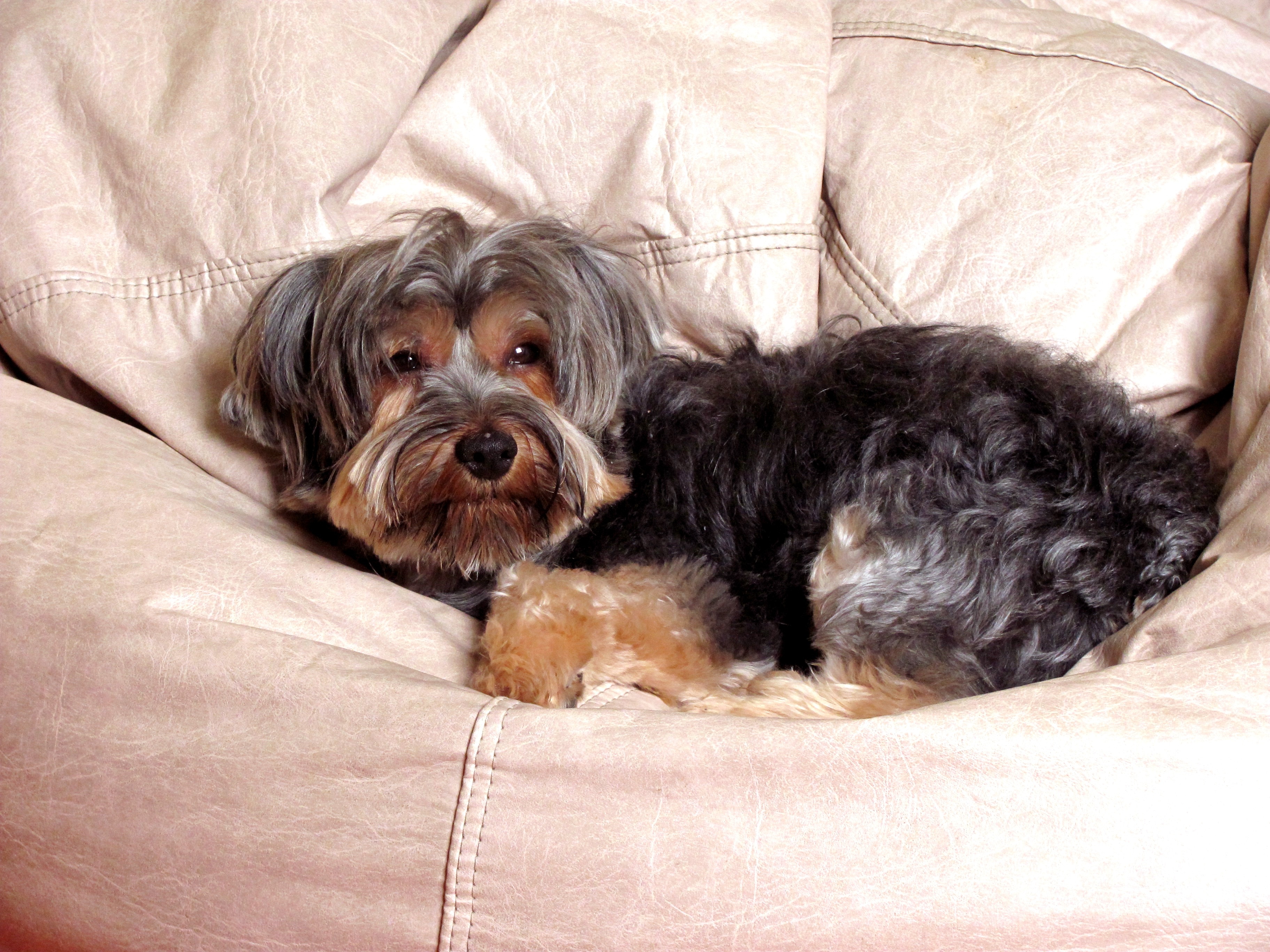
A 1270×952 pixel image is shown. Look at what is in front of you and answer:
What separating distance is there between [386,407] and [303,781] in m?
0.93

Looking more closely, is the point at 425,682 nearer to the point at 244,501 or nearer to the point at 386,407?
the point at 386,407

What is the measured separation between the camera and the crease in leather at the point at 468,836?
1501 mm

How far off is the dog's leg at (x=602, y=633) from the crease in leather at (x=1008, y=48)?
4.81 ft

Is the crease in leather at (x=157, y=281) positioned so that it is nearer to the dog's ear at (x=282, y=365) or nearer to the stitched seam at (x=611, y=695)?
the dog's ear at (x=282, y=365)

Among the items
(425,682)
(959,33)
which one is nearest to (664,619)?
(425,682)

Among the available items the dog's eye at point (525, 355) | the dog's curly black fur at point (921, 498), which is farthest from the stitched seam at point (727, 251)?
the dog's eye at point (525, 355)

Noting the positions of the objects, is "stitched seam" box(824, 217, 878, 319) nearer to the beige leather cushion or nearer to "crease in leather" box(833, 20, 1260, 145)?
the beige leather cushion

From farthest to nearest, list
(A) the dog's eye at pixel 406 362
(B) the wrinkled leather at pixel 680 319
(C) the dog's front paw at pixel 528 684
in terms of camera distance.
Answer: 1. (A) the dog's eye at pixel 406 362
2. (C) the dog's front paw at pixel 528 684
3. (B) the wrinkled leather at pixel 680 319

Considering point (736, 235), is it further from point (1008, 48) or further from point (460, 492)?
point (460, 492)

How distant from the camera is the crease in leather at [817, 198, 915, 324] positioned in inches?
105

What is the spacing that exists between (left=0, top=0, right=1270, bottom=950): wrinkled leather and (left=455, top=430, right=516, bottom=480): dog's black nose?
0.32 m

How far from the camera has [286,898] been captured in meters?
1.57

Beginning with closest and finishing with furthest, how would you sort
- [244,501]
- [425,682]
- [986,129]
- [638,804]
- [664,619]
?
[638,804]
[425,682]
[664,619]
[244,501]
[986,129]

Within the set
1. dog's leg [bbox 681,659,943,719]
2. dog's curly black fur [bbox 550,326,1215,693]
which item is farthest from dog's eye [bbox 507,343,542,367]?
dog's leg [bbox 681,659,943,719]
